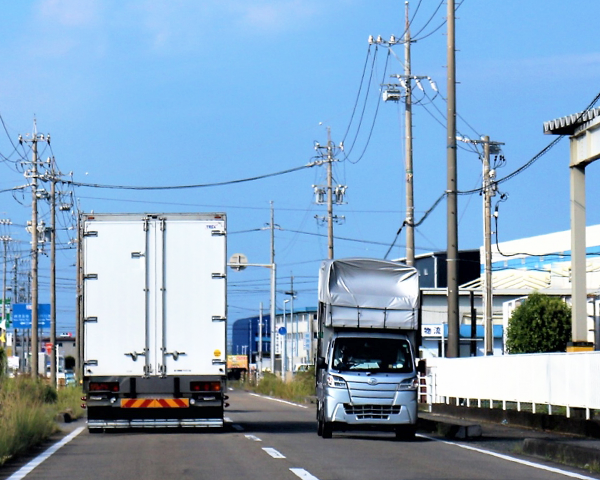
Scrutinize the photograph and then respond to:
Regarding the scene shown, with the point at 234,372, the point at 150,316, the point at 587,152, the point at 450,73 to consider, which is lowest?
the point at 234,372

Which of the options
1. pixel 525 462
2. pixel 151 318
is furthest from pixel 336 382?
pixel 525 462

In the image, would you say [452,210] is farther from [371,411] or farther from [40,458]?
[40,458]

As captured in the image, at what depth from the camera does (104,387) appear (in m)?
19.0

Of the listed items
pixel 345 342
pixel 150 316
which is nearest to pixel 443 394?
pixel 345 342

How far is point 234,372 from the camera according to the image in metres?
94.8

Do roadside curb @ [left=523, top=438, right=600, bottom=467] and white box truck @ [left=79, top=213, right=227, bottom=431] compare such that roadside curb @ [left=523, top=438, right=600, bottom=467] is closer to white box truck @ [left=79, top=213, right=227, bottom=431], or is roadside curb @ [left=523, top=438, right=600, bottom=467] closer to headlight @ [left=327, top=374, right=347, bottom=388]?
headlight @ [left=327, top=374, right=347, bottom=388]

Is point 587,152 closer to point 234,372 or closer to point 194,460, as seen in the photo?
point 194,460

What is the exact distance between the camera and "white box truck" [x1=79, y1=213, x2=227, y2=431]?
62.4 feet

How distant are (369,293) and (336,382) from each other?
304 centimetres

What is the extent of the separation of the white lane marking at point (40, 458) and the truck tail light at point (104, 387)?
1.04 m

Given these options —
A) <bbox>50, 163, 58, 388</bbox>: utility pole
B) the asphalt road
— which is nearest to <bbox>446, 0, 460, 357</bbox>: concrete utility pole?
the asphalt road

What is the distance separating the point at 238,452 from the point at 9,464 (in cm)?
346

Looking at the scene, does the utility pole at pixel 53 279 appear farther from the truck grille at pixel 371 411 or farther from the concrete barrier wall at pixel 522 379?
the truck grille at pixel 371 411

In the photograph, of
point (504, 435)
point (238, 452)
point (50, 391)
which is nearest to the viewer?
point (238, 452)
